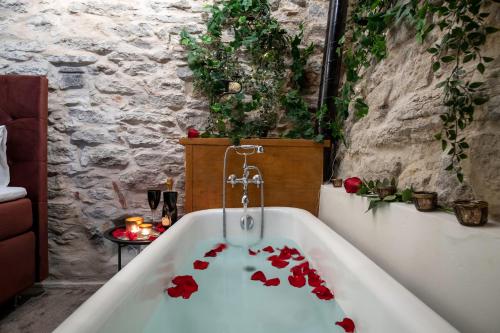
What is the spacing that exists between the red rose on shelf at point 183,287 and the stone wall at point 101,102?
1.09 meters

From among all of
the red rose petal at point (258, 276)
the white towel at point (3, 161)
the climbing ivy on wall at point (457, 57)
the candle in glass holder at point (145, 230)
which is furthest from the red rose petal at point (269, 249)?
Answer: the white towel at point (3, 161)

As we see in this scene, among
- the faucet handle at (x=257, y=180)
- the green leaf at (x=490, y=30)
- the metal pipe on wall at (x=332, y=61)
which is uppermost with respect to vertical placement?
the metal pipe on wall at (x=332, y=61)

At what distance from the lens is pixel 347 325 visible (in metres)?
0.72

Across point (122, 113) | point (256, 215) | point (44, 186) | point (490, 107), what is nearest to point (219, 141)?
point (256, 215)

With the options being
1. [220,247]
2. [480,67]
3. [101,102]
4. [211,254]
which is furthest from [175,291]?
[101,102]

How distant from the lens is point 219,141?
168 centimetres

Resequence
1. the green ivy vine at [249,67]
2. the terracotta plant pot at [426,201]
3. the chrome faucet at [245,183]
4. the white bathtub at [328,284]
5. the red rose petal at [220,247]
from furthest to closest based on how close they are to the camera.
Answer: the green ivy vine at [249,67]
the chrome faucet at [245,183]
the red rose petal at [220,247]
the terracotta plant pot at [426,201]
the white bathtub at [328,284]

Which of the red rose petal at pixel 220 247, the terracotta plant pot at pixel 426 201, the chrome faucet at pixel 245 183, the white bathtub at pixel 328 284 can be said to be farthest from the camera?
the chrome faucet at pixel 245 183

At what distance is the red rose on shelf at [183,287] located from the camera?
0.87m

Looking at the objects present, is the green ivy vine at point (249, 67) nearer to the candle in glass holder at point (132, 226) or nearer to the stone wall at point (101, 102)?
the stone wall at point (101, 102)

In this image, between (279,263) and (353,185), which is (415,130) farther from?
(279,263)

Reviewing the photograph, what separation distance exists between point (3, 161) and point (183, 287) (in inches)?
56.1

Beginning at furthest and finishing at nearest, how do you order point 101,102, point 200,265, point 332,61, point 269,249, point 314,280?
point 101,102 < point 332,61 < point 269,249 < point 200,265 < point 314,280

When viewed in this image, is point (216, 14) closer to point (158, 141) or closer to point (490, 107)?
point (158, 141)
